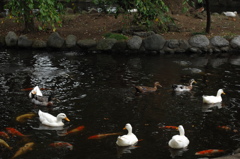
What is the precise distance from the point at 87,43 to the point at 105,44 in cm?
103

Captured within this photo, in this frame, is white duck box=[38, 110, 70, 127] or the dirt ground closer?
white duck box=[38, 110, 70, 127]

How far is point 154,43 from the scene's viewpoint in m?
22.0

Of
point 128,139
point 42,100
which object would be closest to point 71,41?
point 42,100

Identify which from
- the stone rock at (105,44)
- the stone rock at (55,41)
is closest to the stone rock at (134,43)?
the stone rock at (105,44)

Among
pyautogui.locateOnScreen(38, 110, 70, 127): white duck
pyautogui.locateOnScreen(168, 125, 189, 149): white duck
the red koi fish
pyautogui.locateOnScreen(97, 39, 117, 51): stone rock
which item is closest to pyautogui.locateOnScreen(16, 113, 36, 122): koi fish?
pyautogui.locateOnScreen(38, 110, 70, 127): white duck

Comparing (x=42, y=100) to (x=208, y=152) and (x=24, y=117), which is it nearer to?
(x=24, y=117)

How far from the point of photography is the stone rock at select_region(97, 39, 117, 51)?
73.2 feet

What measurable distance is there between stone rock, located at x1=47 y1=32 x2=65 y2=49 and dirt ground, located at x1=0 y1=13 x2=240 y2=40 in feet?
3.76

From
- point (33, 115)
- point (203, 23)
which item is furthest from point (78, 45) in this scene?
point (33, 115)

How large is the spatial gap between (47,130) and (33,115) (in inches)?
47.6

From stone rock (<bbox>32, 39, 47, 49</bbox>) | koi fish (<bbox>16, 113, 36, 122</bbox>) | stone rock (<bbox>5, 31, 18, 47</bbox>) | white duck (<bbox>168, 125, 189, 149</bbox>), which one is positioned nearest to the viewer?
white duck (<bbox>168, 125, 189, 149</bbox>)

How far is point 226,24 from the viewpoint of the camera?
26.3m

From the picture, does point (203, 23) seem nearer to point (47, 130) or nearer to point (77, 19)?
point (77, 19)

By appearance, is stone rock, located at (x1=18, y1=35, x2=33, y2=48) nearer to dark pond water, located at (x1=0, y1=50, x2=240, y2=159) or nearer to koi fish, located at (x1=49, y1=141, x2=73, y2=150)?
dark pond water, located at (x1=0, y1=50, x2=240, y2=159)
